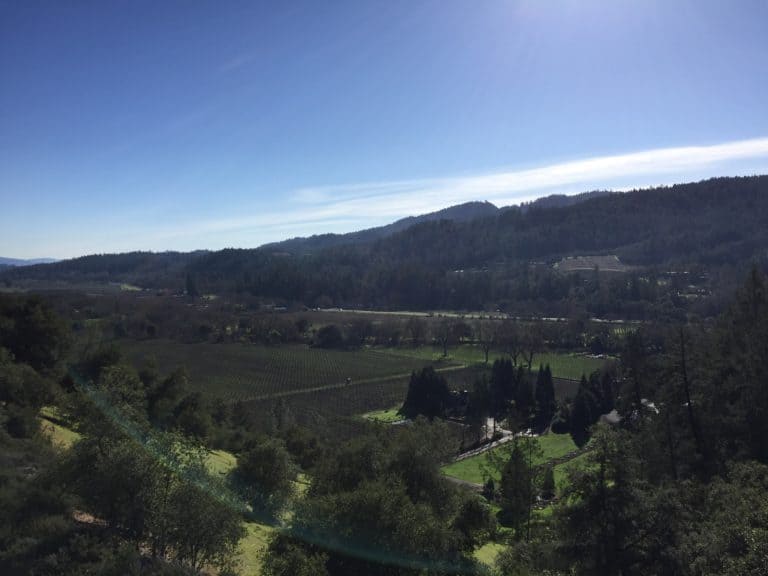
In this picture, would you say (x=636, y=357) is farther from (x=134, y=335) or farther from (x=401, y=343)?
(x=134, y=335)

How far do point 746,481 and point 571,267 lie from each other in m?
159

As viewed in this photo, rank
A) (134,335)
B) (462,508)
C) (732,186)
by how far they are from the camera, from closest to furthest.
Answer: (462,508), (134,335), (732,186)

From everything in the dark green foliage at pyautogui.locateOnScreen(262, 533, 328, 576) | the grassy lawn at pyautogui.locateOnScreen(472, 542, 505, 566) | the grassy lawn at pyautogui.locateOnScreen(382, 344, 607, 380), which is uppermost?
the dark green foliage at pyautogui.locateOnScreen(262, 533, 328, 576)

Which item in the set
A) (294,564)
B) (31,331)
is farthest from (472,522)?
(31,331)

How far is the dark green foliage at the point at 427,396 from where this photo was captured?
180ft

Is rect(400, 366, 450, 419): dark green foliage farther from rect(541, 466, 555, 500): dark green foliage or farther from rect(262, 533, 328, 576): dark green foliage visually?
rect(262, 533, 328, 576): dark green foliage

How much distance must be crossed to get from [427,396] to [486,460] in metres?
20.2

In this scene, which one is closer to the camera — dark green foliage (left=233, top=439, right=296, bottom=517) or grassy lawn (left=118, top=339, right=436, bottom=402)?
dark green foliage (left=233, top=439, right=296, bottom=517)

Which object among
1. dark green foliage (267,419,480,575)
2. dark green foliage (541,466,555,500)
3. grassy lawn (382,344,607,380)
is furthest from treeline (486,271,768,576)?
grassy lawn (382,344,607,380)

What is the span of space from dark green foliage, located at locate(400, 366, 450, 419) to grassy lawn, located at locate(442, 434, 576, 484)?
11.1 m

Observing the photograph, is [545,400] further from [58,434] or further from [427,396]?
[58,434]

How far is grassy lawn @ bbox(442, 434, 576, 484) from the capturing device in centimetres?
3688

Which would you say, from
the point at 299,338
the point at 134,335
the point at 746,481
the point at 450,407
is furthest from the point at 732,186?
the point at 746,481

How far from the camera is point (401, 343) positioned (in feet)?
328
